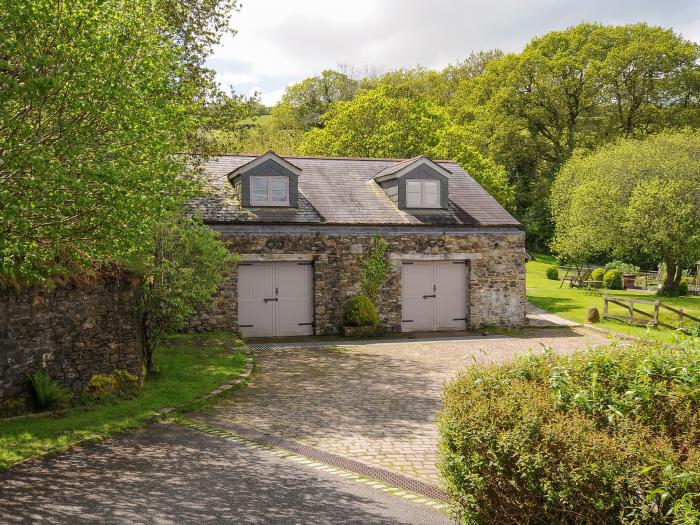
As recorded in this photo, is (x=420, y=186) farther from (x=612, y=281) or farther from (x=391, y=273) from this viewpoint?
(x=612, y=281)

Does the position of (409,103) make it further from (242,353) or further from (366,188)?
(242,353)

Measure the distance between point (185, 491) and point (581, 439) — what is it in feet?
15.7

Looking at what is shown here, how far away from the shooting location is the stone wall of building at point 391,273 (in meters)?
20.1

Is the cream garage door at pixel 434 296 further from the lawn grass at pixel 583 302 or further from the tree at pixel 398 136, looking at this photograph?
the tree at pixel 398 136

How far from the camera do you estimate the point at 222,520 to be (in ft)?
22.1

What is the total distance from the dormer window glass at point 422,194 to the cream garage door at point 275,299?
4.51 m

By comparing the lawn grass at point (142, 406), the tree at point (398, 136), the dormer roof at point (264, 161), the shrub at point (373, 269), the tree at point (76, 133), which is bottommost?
the lawn grass at point (142, 406)

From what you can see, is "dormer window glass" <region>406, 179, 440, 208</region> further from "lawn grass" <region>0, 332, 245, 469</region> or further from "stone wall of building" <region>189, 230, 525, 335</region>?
"lawn grass" <region>0, 332, 245, 469</region>

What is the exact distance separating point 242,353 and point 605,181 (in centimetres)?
2555

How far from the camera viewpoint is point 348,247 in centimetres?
2116

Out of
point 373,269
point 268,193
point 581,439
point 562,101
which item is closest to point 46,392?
point 581,439

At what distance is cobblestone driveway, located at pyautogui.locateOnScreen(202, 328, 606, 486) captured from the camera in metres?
9.51

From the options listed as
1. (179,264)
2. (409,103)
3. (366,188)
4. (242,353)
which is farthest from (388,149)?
(179,264)

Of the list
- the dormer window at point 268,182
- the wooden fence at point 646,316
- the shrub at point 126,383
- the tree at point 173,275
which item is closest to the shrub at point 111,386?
the shrub at point 126,383
